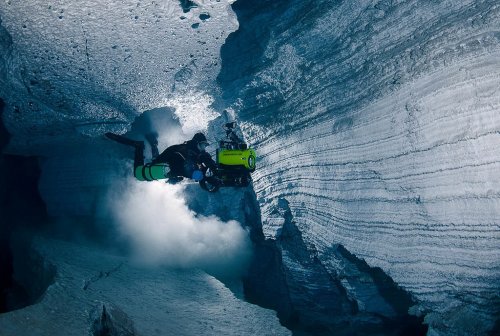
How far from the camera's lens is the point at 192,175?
12.8 ft

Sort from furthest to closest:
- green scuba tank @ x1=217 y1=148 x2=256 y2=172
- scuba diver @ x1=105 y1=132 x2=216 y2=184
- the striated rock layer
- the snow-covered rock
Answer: scuba diver @ x1=105 y1=132 x2=216 y2=184, green scuba tank @ x1=217 y1=148 x2=256 y2=172, the snow-covered rock, the striated rock layer

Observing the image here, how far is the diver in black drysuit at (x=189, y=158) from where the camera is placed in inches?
162

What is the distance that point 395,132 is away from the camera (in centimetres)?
313

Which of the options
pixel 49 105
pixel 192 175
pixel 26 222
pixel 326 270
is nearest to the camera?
pixel 192 175

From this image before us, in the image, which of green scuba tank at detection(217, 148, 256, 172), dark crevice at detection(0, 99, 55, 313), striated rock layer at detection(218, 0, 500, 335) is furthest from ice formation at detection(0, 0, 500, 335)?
dark crevice at detection(0, 99, 55, 313)

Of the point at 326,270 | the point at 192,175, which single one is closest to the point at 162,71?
the point at 192,175

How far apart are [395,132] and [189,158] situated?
268cm

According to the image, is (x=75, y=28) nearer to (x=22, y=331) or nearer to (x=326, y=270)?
(x=22, y=331)

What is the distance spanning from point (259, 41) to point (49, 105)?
371 cm

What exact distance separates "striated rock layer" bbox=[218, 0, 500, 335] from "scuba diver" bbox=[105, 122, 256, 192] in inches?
43.5

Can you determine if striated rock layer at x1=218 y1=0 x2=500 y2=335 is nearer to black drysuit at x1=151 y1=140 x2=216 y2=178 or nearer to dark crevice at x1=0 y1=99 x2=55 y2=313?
black drysuit at x1=151 y1=140 x2=216 y2=178

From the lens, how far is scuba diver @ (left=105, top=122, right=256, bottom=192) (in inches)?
149

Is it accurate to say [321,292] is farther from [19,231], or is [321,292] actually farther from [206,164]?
[19,231]

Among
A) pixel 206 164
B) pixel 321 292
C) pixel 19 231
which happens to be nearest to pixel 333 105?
pixel 206 164
